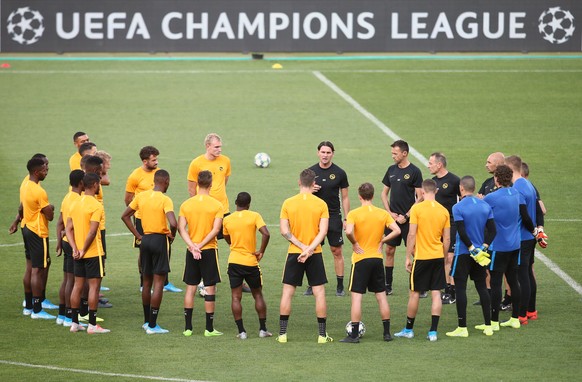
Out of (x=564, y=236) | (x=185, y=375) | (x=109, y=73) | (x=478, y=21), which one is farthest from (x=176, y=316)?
(x=478, y=21)

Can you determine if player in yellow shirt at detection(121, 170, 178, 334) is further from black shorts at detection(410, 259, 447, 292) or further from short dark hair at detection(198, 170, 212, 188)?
black shorts at detection(410, 259, 447, 292)

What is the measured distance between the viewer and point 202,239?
13492 millimetres

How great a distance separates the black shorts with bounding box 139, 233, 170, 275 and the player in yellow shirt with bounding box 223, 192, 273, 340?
2.91 ft

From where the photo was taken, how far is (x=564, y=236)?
19.3 meters

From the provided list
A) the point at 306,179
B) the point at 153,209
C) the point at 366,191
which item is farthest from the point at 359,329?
the point at 153,209

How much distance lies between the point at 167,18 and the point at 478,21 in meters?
11.3

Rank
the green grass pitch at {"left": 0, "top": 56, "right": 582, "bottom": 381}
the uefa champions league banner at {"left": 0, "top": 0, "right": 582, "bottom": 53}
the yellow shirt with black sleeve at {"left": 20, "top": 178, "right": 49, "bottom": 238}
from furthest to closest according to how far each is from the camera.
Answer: the uefa champions league banner at {"left": 0, "top": 0, "right": 582, "bottom": 53} → the yellow shirt with black sleeve at {"left": 20, "top": 178, "right": 49, "bottom": 238} → the green grass pitch at {"left": 0, "top": 56, "right": 582, "bottom": 381}

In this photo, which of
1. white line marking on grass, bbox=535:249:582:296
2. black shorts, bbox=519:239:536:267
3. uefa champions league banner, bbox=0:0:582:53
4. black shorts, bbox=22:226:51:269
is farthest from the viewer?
uefa champions league banner, bbox=0:0:582:53

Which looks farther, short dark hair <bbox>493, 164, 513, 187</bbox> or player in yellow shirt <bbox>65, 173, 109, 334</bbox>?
short dark hair <bbox>493, 164, 513, 187</bbox>

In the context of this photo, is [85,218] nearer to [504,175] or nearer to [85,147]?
[85,147]

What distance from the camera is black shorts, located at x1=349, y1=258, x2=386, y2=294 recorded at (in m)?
13.3

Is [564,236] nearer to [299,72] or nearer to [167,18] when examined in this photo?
[299,72]

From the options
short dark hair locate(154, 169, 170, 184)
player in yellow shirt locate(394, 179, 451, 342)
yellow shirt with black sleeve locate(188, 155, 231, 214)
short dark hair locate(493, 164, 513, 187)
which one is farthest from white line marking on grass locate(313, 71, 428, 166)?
short dark hair locate(154, 169, 170, 184)

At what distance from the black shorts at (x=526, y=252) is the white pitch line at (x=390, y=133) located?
1.89m
